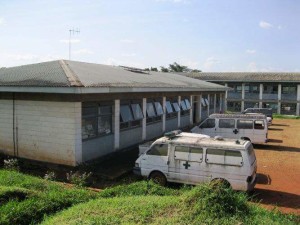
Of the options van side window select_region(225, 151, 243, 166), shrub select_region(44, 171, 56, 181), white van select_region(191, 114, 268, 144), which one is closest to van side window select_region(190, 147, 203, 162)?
van side window select_region(225, 151, 243, 166)

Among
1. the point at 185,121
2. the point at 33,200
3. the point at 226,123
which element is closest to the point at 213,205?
the point at 33,200

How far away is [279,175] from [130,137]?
7.38 meters

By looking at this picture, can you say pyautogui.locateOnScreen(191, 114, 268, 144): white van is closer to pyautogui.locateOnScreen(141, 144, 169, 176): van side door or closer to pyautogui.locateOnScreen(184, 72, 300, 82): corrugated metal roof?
pyautogui.locateOnScreen(141, 144, 169, 176): van side door

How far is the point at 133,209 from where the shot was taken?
26.9 feet

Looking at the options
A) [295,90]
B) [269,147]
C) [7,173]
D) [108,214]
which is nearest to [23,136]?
[7,173]

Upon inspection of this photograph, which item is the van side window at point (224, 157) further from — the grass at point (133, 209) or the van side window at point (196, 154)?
the grass at point (133, 209)

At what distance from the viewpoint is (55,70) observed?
50.9ft

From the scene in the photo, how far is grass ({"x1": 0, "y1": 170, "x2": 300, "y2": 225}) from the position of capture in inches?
297

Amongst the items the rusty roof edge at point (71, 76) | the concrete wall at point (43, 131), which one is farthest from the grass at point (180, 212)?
the rusty roof edge at point (71, 76)

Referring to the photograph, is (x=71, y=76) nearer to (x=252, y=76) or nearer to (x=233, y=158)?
(x=233, y=158)

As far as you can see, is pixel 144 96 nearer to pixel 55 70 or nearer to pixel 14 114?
pixel 55 70

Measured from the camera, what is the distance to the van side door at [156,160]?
12.2 m

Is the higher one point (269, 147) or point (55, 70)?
point (55, 70)

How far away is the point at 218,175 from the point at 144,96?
332 inches
